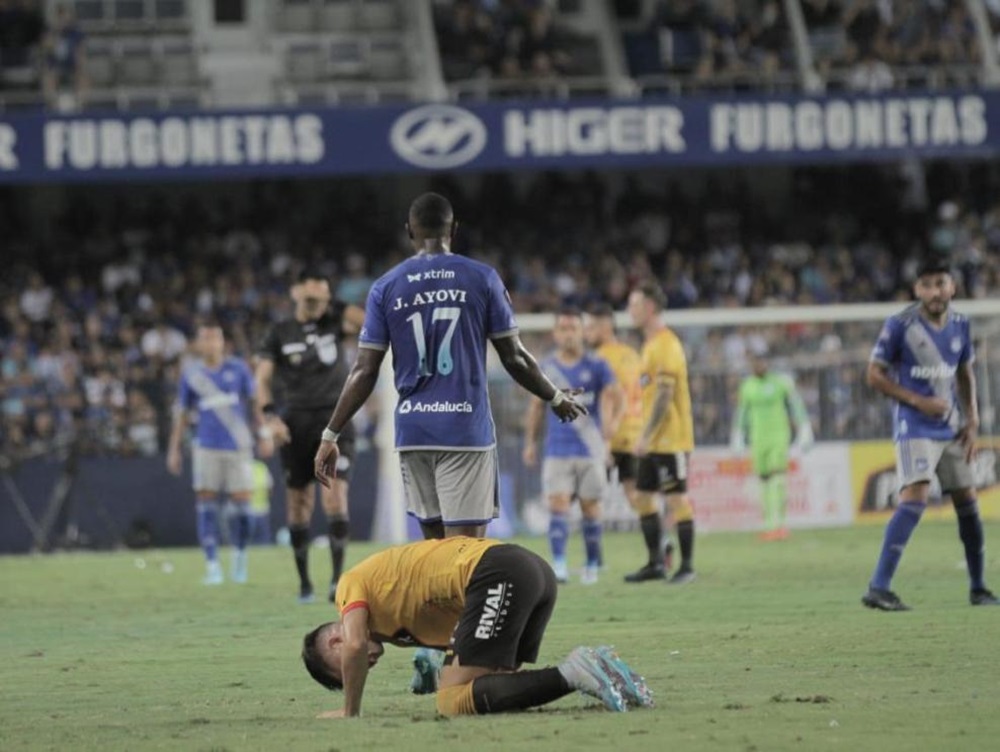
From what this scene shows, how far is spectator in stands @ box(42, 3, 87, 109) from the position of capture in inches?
1304

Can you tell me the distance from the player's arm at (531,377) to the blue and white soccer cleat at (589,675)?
2.03 meters

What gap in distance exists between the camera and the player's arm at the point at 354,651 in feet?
29.2

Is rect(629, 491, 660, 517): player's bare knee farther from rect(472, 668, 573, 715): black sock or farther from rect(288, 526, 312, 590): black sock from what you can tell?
rect(472, 668, 573, 715): black sock

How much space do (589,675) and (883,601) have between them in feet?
19.0

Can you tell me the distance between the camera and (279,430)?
53.7 ft

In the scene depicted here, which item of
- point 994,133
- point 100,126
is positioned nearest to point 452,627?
point 100,126

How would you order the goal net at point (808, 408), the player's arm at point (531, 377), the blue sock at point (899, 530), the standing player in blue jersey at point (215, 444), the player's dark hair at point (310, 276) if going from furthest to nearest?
the goal net at point (808, 408) → the standing player in blue jersey at point (215, 444) → the player's dark hair at point (310, 276) → the blue sock at point (899, 530) → the player's arm at point (531, 377)

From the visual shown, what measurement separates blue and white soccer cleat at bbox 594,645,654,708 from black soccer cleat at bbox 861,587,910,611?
5.22 metres

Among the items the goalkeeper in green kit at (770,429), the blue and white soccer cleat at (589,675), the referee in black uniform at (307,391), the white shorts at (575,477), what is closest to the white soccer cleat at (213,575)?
the referee in black uniform at (307,391)

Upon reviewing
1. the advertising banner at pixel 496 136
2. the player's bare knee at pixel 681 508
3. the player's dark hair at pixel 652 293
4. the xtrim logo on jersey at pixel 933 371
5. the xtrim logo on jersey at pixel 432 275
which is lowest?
the player's bare knee at pixel 681 508

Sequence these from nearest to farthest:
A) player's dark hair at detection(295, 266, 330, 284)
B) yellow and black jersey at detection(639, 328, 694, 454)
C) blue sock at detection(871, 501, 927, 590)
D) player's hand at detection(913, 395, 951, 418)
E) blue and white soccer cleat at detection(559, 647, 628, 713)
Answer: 1. blue and white soccer cleat at detection(559, 647, 628, 713)
2. player's hand at detection(913, 395, 951, 418)
3. blue sock at detection(871, 501, 927, 590)
4. player's dark hair at detection(295, 266, 330, 284)
5. yellow and black jersey at detection(639, 328, 694, 454)

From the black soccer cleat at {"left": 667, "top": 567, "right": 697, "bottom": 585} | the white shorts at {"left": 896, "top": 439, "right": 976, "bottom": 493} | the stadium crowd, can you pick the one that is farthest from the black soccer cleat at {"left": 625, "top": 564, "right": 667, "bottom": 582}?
the stadium crowd

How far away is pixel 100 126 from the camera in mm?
31922

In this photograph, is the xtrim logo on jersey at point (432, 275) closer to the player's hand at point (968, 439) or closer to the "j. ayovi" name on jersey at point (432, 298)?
the "j. ayovi" name on jersey at point (432, 298)
